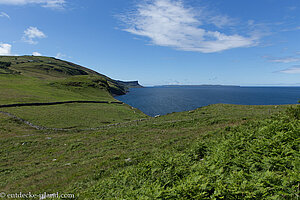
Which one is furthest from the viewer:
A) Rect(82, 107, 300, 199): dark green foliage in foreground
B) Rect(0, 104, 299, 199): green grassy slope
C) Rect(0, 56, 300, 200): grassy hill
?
Rect(0, 104, 299, 199): green grassy slope

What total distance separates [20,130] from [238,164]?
47.7 m

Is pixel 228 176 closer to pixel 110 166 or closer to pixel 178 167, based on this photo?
pixel 178 167

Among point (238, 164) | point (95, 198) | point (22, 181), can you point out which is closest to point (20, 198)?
point (22, 181)

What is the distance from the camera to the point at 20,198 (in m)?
12.4

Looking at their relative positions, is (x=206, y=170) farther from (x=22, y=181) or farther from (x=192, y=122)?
(x=192, y=122)

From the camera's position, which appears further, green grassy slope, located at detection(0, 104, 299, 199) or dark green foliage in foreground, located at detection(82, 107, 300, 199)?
green grassy slope, located at detection(0, 104, 299, 199)

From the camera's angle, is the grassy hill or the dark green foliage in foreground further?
the grassy hill

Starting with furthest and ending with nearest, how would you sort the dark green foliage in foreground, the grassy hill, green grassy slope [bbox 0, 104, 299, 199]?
green grassy slope [bbox 0, 104, 299, 199]
the grassy hill
the dark green foliage in foreground

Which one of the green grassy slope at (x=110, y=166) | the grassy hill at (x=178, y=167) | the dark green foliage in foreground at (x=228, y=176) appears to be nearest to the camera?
the dark green foliage in foreground at (x=228, y=176)

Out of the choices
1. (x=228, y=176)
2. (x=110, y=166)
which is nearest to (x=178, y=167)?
(x=228, y=176)

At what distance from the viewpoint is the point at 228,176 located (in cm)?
675

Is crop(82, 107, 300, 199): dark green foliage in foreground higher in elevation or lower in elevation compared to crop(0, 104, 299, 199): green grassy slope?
higher

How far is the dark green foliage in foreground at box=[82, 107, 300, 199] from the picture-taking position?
5.29 m

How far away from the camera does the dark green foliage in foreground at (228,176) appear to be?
529 cm
